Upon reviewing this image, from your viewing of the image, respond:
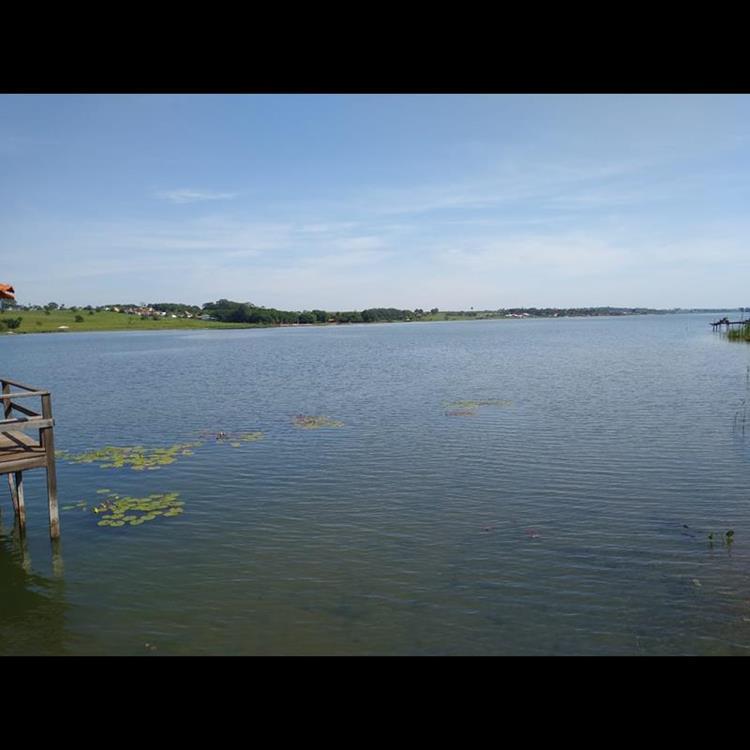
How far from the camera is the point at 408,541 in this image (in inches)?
635

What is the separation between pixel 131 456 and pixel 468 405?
2001cm

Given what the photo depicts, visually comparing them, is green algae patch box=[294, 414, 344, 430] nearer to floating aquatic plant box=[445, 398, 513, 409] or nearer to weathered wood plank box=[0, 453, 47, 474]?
floating aquatic plant box=[445, 398, 513, 409]

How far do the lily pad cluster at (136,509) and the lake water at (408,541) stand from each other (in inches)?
17.0

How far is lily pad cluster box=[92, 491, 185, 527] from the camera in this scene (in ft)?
59.5

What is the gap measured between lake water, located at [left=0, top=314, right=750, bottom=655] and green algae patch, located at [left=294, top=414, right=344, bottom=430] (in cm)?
101

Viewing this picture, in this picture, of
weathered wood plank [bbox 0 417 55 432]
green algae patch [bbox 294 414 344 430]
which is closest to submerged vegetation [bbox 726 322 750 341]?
green algae patch [bbox 294 414 344 430]

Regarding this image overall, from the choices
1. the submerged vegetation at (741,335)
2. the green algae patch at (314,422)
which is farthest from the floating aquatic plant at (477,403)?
the submerged vegetation at (741,335)

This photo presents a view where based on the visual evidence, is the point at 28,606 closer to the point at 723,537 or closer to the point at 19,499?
the point at 19,499

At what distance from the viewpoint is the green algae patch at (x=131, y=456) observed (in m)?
24.5
